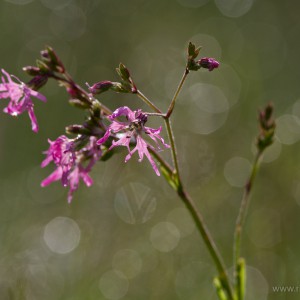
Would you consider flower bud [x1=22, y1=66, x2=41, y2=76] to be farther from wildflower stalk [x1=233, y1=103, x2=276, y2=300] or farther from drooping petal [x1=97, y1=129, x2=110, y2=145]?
wildflower stalk [x1=233, y1=103, x2=276, y2=300]

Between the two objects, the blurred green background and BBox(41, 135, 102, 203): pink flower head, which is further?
the blurred green background

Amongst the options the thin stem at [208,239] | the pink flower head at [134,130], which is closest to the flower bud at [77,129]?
the pink flower head at [134,130]

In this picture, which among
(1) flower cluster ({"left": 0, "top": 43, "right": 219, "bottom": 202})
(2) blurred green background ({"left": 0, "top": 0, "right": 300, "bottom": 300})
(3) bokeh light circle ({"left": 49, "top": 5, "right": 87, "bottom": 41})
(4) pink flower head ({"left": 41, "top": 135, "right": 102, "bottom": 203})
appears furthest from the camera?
(3) bokeh light circle ({"left": 49, "top": 5, "right": 87, "bottom": 41})

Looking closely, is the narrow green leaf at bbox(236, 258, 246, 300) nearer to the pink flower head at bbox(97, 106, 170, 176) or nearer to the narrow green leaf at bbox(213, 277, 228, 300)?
the narrow green leaf at bbox(213, 277, 228, 300)

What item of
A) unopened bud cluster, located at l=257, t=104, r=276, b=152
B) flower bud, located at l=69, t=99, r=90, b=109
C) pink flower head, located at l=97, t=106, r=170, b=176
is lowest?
unopened bud cluster, located at l=257, t=104, r=276, b=152

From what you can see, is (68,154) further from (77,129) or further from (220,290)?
(220,290)

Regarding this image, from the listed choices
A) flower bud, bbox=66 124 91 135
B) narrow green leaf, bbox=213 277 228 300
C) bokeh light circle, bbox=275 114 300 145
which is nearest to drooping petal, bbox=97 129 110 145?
flower bud, bbox=66 124 91 135

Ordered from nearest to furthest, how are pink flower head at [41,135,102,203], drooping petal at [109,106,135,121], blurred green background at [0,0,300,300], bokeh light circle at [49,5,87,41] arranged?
drooping petal at [109,106,135,121]
pink flower head at [41,135,102,203]
blurred green background at [0,0,300,300]
bokeh light circle at [49,5,87,41]

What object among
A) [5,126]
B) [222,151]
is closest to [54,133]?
[5,126]

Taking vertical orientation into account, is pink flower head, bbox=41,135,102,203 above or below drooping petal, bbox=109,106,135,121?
below
